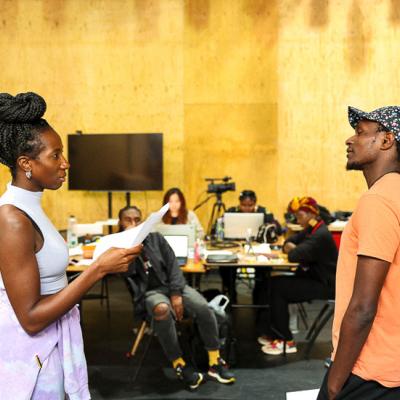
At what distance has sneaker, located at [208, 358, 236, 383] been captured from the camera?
365 cm

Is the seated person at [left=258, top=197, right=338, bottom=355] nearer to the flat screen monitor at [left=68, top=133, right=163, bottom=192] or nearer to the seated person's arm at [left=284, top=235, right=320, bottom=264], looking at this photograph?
the seated person's arm at [left=284, top=235, right=320, bottom=264]

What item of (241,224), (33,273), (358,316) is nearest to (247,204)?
(241,224)

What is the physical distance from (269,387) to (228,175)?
432cm

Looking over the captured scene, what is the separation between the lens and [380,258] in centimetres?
129

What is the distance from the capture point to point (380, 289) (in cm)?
132

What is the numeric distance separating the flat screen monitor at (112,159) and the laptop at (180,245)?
8.66 feet

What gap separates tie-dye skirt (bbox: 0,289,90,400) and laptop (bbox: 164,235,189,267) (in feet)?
9.34

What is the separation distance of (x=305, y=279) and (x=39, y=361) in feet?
10.6

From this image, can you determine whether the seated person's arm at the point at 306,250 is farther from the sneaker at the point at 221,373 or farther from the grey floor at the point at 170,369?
the sneaker at the point at 221,373

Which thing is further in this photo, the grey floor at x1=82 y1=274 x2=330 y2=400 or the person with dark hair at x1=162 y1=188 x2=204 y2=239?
the person with dark hair at x1=162 y1=188 x2=204 y2=239

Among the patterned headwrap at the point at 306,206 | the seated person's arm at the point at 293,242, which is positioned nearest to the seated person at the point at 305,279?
the patterned headwrap at the point at 306,206

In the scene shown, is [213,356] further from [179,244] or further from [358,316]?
[358,316]

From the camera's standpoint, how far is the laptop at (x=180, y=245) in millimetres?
4352

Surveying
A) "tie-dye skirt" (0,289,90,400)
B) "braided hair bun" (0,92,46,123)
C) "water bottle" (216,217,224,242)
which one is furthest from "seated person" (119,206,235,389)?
"braided hair bun" (0,92,46,123)
